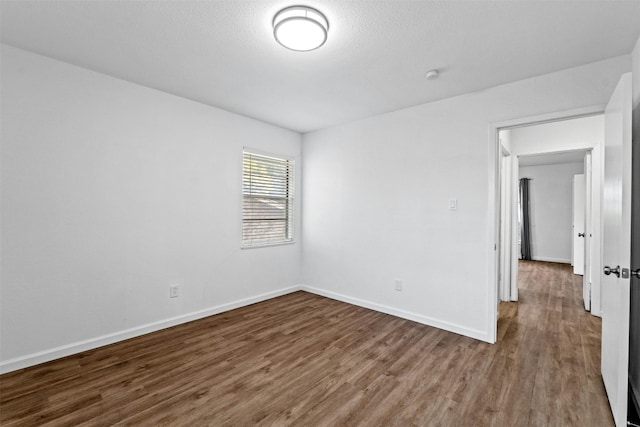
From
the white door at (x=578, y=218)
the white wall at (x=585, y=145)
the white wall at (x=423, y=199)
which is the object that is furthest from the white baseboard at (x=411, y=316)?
the white door at (x=578, y=218)

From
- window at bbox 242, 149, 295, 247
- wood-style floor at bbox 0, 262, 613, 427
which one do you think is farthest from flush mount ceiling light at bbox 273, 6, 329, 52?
wood-style floor at bbox 0, 262, 613, 427

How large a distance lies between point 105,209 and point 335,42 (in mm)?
2546

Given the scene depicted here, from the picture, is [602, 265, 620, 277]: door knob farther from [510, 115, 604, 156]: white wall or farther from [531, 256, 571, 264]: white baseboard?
[531, 256, 571, 264]: white baseboard

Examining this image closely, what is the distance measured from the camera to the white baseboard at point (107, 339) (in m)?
2.32

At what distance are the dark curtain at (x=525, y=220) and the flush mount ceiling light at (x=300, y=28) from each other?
7.96 m

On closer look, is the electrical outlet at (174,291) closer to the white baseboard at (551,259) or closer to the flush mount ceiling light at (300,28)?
the flush mount ceiling light at (300,28)

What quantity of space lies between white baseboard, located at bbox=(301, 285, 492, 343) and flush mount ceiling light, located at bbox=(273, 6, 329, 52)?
3015mm

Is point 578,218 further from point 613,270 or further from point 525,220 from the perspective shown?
point 613,270

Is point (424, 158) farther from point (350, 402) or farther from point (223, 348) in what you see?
point (223, 348)

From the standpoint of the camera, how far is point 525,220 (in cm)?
778

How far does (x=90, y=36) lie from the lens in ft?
7.00

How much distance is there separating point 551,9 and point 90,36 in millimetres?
3122

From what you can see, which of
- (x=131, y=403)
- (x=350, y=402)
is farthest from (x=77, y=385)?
(x=350, y=402)

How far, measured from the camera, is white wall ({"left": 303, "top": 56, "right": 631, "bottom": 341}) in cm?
281
